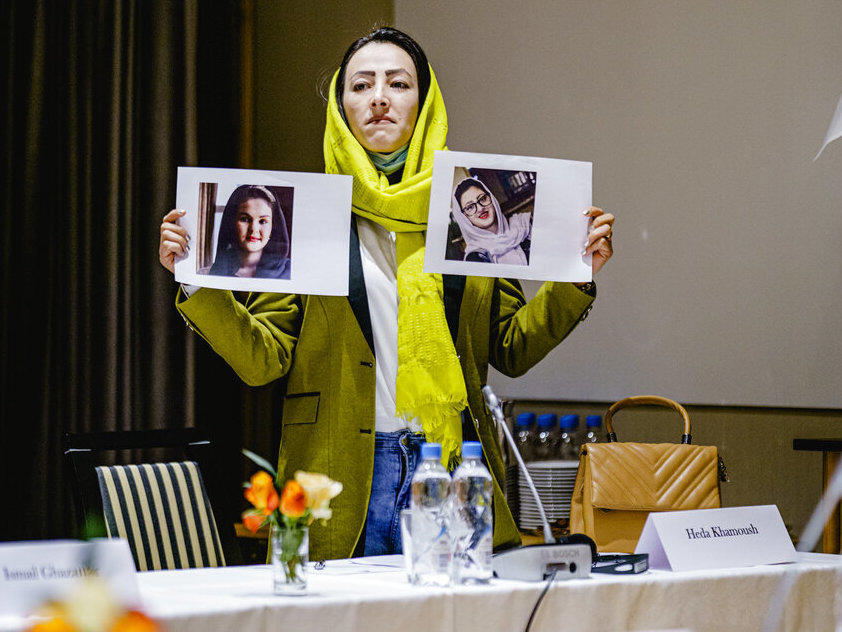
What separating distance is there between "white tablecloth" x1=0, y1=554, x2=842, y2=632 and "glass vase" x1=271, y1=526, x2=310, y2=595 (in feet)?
0.07

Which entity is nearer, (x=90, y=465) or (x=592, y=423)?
(x=90, y=465)

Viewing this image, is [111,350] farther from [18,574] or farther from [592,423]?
[18,574]

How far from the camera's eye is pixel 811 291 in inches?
111

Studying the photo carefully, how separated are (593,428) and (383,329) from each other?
1410 mm

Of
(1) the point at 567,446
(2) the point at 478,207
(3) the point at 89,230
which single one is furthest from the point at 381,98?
(1) the point at 567,446

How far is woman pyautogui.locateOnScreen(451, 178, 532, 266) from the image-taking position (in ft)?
6.09

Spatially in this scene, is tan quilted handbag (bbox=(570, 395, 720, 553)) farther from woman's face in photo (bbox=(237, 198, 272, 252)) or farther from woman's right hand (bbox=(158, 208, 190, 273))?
woman's right hand (bbox=(158, 208, 190, 273))

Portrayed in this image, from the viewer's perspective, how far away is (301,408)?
6.32ft

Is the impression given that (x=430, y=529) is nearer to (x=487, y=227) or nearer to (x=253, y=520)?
(x=253, y=520)

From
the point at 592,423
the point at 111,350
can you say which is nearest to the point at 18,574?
the point at 111,350

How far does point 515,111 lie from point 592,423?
48.5 inches

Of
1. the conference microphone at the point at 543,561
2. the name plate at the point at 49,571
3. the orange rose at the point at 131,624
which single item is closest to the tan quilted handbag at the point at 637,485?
the conference microphone at the point at 543,561

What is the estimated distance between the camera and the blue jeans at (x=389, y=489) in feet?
6.03

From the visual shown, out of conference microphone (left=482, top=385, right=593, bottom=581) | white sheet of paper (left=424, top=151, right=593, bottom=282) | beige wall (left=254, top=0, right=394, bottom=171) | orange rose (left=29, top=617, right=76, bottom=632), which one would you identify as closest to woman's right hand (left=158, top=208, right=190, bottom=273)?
white sheet of paper (left=424, top=151, right=593, bottom=282)
